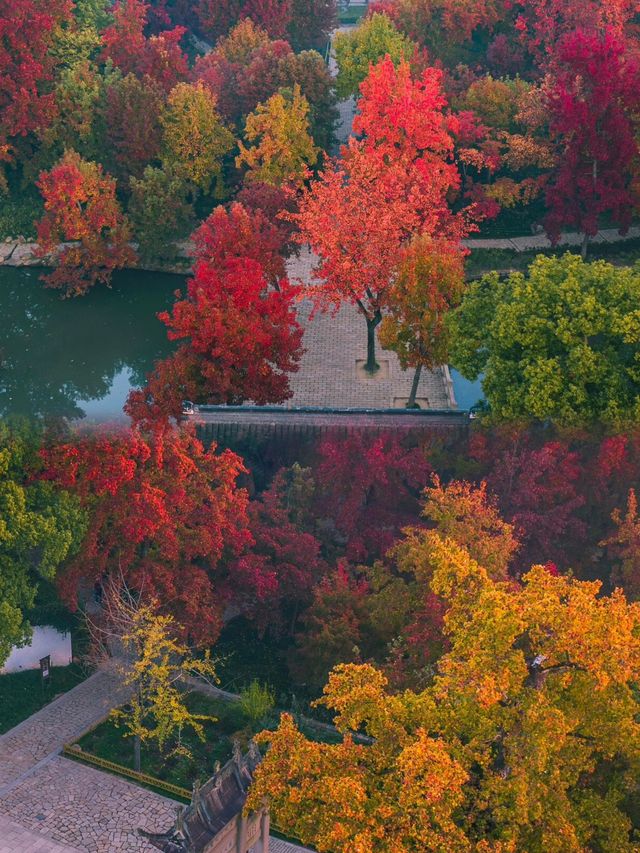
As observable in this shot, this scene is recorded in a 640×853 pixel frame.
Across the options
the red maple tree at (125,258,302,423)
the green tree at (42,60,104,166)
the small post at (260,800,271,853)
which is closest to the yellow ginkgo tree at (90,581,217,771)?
the small post at (260,800,271,853)

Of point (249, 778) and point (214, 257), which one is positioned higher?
point (214, 257)

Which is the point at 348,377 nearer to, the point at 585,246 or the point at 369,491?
the point at 369,491

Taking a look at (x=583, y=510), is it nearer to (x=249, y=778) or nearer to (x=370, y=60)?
(x=249, y=778)

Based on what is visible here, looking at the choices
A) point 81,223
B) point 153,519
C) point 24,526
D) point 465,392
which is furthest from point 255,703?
point 81,223

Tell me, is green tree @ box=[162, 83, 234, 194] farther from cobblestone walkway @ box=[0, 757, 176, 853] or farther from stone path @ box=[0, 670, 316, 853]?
cobblestone walkway @ box=[0, 757, 176, 853]

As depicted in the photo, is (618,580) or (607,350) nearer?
(618,580)

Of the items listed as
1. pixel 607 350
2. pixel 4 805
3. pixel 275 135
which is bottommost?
pixel 4 805

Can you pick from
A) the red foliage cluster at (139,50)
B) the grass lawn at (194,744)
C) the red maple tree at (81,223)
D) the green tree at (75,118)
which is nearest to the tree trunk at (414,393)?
the grass lawn at (194,744)

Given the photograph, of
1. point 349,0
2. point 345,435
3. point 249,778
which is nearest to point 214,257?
point 345,435
